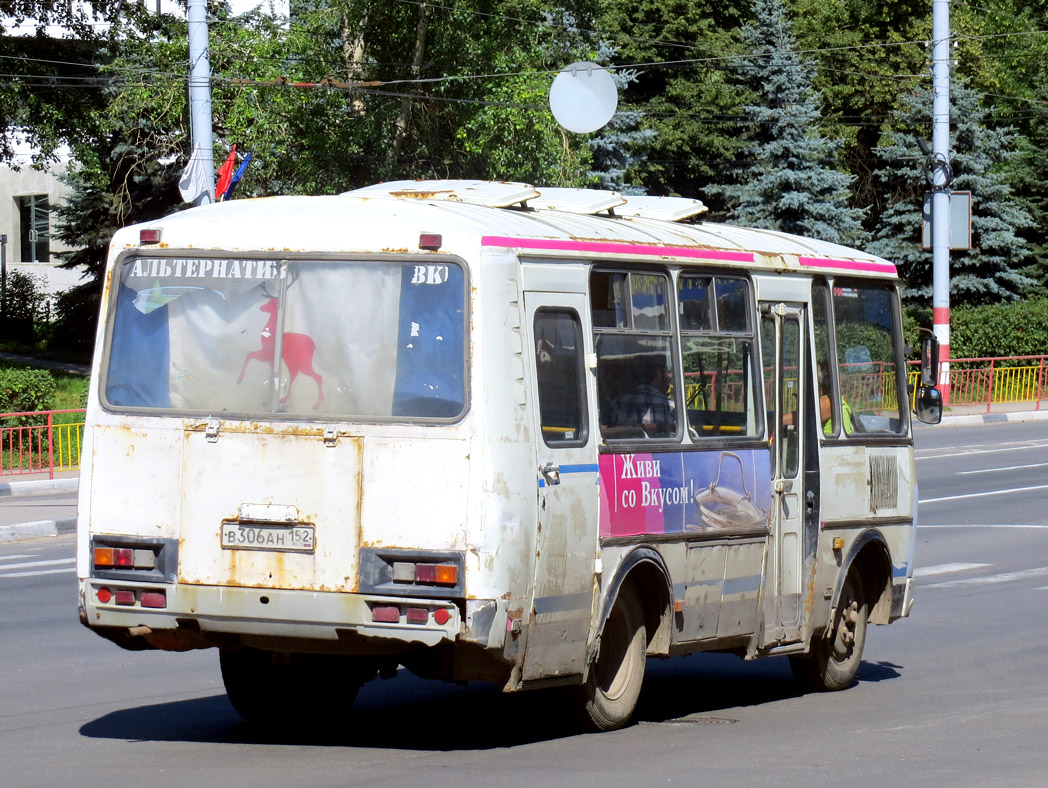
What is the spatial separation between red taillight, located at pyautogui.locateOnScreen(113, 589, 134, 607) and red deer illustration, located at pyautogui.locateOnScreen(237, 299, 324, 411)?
1089 mm

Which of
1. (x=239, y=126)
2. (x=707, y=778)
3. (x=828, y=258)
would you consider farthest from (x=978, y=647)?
(x=239, y=126)

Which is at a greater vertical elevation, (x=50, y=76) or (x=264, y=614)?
(x=50, y=76)

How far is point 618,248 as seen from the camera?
8539 millimetres

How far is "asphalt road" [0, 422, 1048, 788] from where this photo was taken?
7.47 meters

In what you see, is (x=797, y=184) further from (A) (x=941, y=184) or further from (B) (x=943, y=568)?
(B) (x=943, y=568)

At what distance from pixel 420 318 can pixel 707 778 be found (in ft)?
7.79

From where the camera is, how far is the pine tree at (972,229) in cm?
4831

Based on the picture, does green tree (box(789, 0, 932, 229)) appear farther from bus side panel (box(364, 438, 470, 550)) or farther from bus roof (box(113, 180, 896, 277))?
bus side panel (box(364, 438, 470, 550))

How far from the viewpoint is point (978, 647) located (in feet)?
38.7

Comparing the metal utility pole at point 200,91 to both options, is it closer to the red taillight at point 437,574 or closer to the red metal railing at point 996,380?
the red taillight at point 437,574

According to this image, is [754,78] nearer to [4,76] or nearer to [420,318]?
[4,76]

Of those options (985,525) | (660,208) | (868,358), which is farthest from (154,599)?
(985,525)

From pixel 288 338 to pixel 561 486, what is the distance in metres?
1.42

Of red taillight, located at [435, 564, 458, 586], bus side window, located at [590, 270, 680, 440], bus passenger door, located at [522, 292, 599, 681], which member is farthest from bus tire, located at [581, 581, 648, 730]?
red taillight, located at [435, 564, 458, 586]
